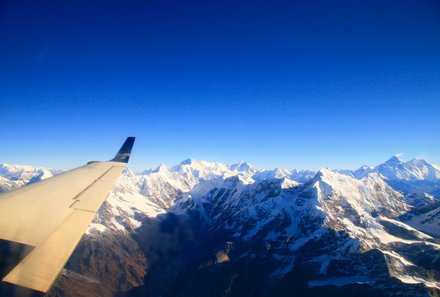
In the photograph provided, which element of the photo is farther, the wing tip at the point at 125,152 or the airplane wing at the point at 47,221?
the wing tip at the point at 125,152

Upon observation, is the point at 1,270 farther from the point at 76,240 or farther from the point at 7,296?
the point at 76,240

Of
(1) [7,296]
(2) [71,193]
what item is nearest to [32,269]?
(1) [7,296]

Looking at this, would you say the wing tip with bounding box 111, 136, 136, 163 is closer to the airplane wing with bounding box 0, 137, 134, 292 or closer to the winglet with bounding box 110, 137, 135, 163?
the winglet with bounding box 110, 137, 135, 163

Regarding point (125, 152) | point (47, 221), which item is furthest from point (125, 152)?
point (47, 221)

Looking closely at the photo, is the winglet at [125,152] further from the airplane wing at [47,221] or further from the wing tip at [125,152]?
the airplane wing at [47,221]

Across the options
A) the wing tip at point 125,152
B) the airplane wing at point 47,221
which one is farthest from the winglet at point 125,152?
the airplane wing at point 47,221
